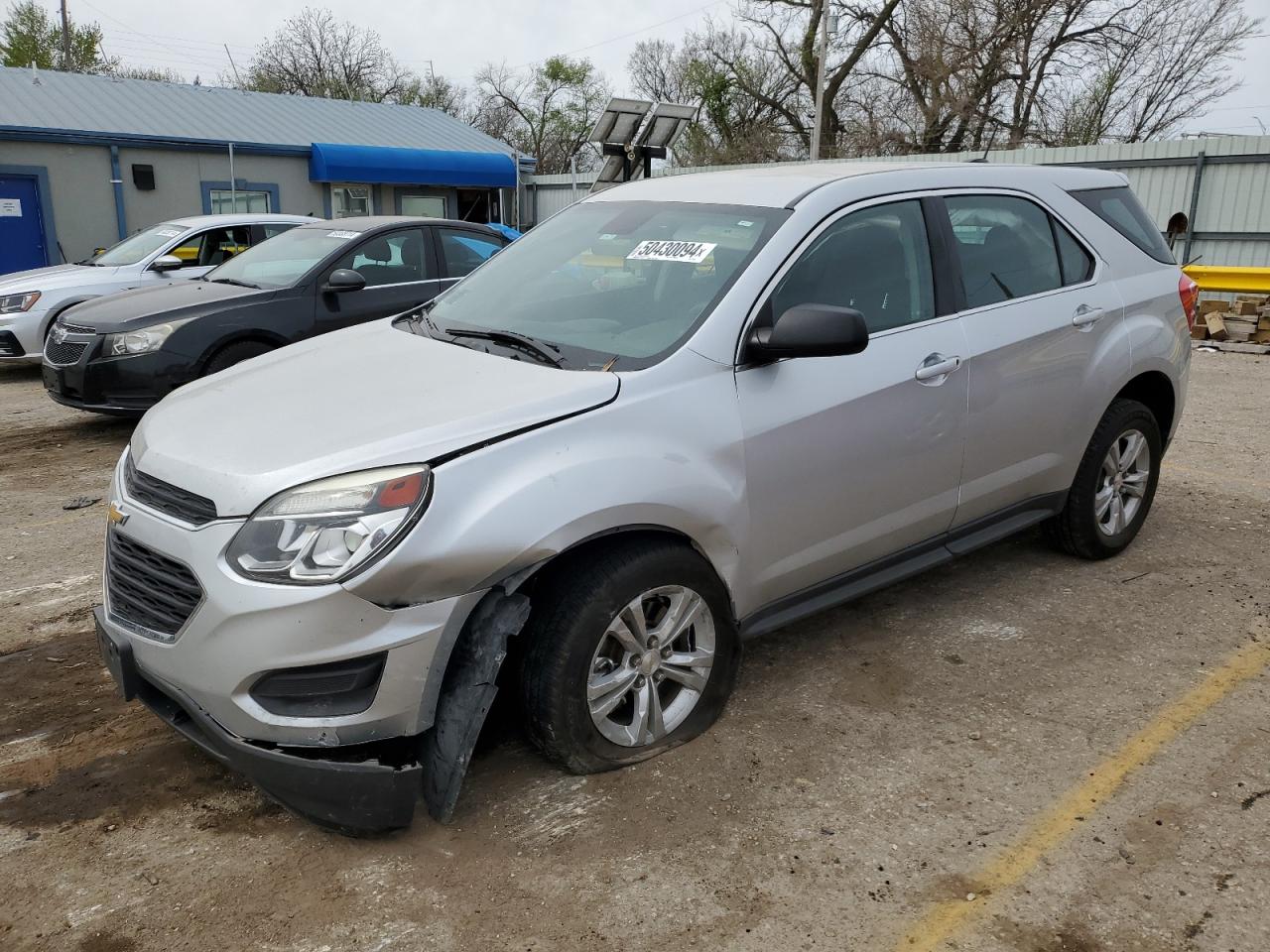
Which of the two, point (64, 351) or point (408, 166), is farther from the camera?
point (408, 166)

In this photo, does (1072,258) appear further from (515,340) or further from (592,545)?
(592,545)

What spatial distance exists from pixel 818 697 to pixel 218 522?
2156 millimetres

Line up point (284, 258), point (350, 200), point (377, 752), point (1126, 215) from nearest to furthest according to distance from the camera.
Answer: point (377, 752), point (1126, 215), point (284, 258), point (350, 200)

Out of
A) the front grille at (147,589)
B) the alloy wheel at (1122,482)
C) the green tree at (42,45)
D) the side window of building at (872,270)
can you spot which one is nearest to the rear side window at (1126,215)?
the alloy wheel at (1122,482)

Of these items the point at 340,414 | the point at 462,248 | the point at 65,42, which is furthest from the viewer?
the point at 65,42

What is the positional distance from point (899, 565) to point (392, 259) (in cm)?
591

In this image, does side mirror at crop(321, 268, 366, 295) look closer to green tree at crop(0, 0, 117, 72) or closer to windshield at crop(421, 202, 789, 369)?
windshield at crop(421, 202, 789, 369)

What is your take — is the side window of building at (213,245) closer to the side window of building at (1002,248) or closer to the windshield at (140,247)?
the windshield at (140,247)

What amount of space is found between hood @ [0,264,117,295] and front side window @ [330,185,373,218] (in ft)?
42.8

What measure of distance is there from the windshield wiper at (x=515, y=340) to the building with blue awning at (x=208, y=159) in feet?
61.7

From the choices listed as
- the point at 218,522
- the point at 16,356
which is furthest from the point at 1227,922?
the point at 16,356

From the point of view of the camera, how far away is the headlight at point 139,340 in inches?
289

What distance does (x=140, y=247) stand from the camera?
11.0 metres

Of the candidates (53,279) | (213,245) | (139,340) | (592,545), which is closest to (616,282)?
(592,545)
